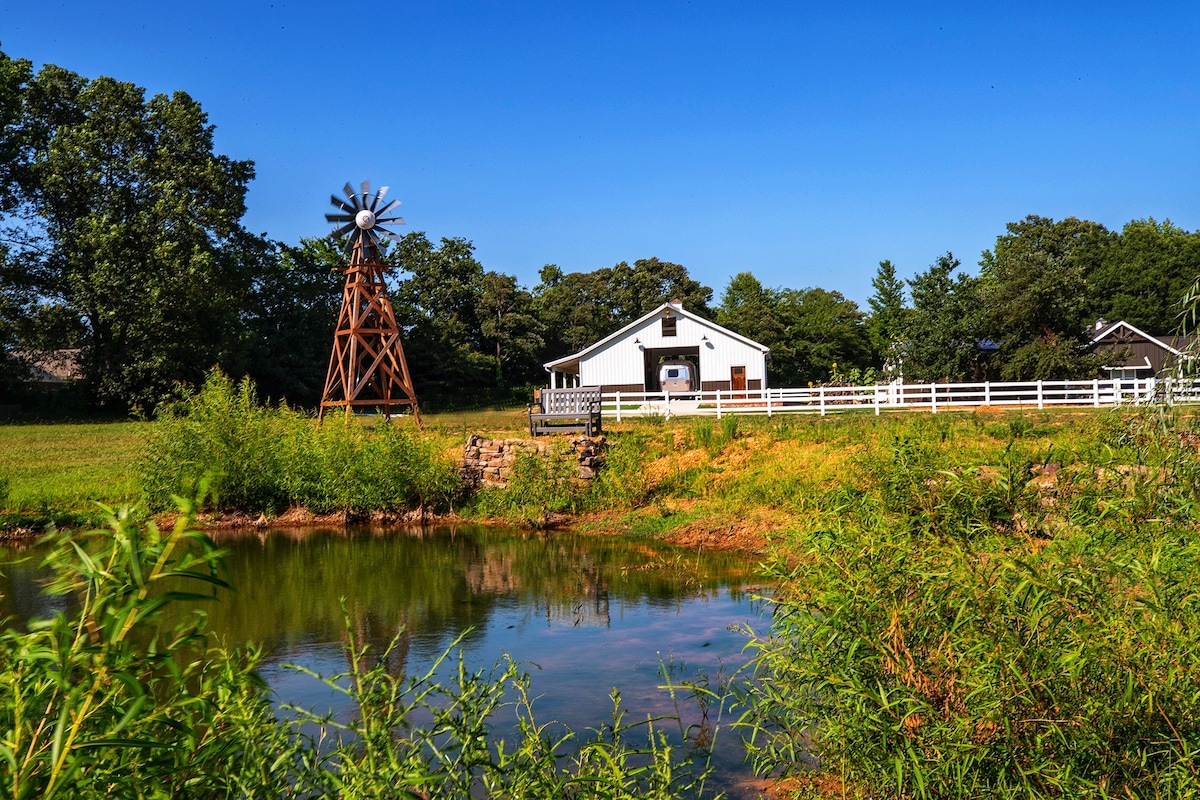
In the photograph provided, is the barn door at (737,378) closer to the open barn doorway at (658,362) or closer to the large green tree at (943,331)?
the open barn doorway at (658,362)

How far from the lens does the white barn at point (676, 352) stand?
3847 centimetres

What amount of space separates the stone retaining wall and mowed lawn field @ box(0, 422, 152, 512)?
7657 millimetres

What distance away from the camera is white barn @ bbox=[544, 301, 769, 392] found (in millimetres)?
38469

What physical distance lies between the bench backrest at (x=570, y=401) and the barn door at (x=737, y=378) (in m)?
13.9

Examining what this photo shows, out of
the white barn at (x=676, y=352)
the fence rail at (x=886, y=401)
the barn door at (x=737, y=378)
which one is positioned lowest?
the fence rail at (x=886, y=401)

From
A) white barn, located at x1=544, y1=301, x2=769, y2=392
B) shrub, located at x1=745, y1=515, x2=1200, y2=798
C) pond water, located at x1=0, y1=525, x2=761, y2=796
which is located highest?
white barn, located at x1=544, y1=301, x2=769, y2=392

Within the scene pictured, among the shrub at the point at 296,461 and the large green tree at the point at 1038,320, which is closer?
the shrub at the point at 296,461

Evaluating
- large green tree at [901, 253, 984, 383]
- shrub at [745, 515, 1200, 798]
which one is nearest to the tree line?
large green tree at [901, 253, 984, 383]

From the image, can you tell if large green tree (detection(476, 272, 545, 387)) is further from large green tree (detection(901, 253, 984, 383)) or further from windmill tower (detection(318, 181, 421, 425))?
large green tree (detection(901, 253, 984, 383))

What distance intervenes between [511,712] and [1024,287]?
108 feet

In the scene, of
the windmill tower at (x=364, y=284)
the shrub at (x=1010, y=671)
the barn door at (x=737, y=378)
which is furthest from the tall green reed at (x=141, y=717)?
the barn door at (x=737, y=378)

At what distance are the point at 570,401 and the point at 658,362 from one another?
15927 mm

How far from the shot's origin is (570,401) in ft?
83.7

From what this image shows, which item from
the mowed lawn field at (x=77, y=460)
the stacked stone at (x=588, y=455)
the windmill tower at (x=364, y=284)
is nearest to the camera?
the mowed lawn field at (x=77, y=460)
